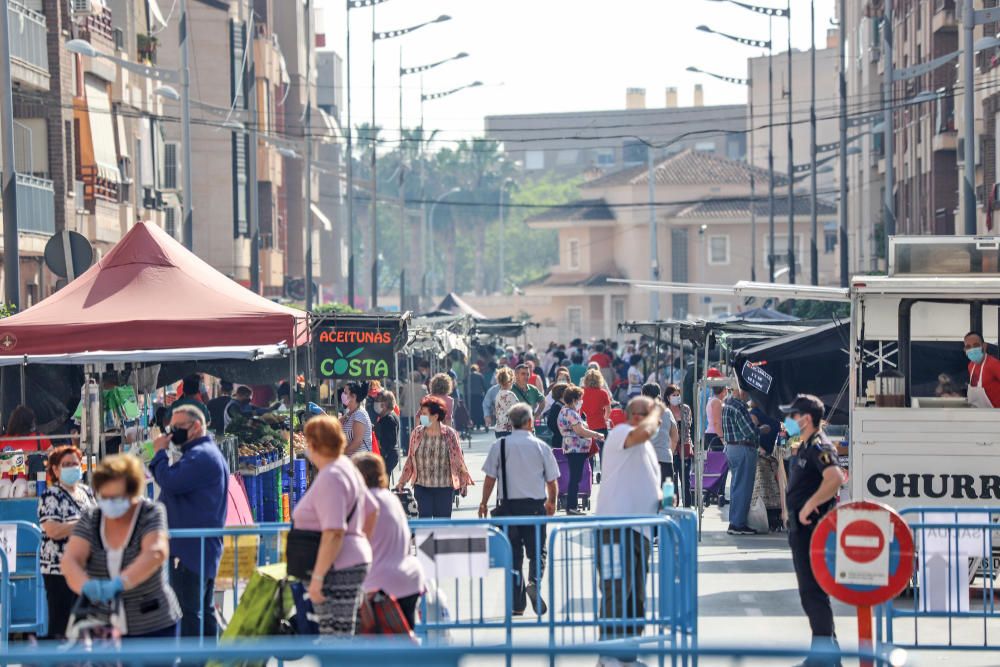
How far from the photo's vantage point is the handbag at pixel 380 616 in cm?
886

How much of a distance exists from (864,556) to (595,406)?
12.4 m

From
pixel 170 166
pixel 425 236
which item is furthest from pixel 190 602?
pixel 425 236

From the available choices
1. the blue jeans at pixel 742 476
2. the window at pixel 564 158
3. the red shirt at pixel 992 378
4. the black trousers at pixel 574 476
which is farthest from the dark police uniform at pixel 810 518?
the window at pixel 564 158

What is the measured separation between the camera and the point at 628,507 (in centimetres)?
1098

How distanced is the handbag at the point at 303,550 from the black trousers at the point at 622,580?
2318mm

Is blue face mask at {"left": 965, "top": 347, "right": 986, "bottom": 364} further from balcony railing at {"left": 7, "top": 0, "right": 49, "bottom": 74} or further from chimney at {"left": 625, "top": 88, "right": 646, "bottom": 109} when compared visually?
chimney at {"left": 625, "top": 88, "right": 646, "bottom": 109}

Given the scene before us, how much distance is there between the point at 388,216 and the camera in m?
146

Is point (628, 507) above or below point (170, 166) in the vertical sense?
below

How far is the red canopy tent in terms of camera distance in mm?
13820

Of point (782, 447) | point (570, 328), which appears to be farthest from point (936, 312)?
point (570, 328)

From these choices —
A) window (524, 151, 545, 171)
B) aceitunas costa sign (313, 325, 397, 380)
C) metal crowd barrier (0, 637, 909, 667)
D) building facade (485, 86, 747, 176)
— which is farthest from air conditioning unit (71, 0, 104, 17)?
window (524, 151, 545, 171)

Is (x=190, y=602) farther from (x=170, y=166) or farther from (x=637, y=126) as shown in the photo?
(x=637, y=126)

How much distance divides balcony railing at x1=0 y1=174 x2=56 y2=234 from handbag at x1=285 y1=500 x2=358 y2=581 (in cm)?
2389

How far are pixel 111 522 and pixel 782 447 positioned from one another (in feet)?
35.3
